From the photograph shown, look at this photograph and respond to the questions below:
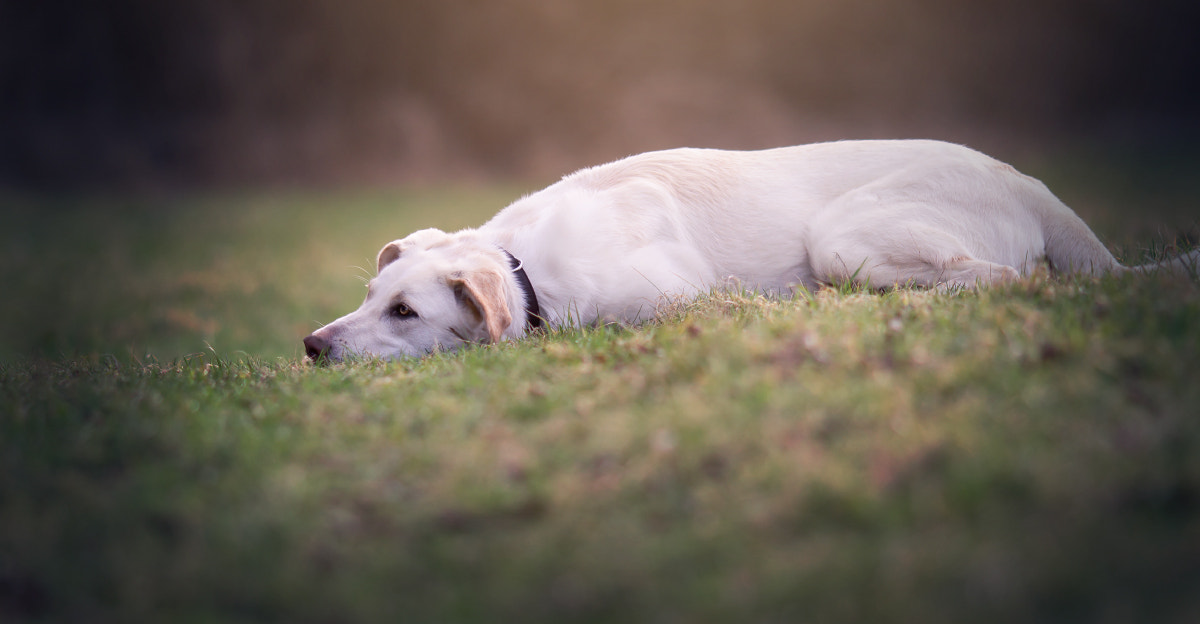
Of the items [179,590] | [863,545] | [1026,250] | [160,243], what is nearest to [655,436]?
[863,545]

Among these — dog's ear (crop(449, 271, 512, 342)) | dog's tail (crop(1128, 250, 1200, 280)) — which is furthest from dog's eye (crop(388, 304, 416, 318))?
dog's tail (crop(1128, 250, 1200, 280))

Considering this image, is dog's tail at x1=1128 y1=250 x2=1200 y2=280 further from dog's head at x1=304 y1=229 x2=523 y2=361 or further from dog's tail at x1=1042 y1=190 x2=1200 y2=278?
dog's head at x1=304 y1=229 x2=523 y2=361

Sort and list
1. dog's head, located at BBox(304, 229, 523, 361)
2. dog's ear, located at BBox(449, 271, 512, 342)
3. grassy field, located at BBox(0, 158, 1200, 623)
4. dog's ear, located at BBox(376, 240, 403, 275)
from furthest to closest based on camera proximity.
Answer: dog's ear, located at BBox(376, 240, 403, 275) → dog's head, located at BBox(304, 229, 523, 361) → dog's ear, located at BBox(449, 271, 512, 342) → grassy field, located at BBox(0, 158, 1200, 623)

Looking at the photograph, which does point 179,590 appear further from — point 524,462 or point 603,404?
point 603,404

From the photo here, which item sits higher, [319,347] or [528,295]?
[528,295]

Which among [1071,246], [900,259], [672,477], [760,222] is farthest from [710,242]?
[672,477]

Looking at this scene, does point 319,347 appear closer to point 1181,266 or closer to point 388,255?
point 388,255

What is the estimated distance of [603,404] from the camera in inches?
119

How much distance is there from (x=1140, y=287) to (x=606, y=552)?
9.07 ft

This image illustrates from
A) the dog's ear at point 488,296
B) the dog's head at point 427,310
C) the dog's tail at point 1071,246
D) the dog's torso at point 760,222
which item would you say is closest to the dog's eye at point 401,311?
the dog's head at point 427,310

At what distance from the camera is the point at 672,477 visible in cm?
245

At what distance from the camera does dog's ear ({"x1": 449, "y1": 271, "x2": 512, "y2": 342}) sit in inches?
169

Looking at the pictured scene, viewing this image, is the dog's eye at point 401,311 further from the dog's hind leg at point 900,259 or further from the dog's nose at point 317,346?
the dog's hind leg at point 900,259

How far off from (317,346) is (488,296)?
0.95 m
